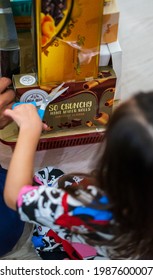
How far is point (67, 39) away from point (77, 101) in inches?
6.7

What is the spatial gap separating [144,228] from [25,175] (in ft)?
0.76

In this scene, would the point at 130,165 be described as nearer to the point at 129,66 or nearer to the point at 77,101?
the point at 77,101

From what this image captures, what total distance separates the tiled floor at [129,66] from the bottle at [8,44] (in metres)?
0.25

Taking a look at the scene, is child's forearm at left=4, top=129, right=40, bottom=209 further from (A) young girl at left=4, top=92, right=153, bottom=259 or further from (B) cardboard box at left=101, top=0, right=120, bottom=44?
(B) cardboard box at left=101, top=0, right=120, bottom=44

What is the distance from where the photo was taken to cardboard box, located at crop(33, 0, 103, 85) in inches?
33.5

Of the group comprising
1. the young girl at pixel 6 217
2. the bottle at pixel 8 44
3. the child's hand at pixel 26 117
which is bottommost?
the young girl at pixel 6 217

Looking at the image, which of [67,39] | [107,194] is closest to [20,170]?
[107,194]

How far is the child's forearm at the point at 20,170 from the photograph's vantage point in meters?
0.77

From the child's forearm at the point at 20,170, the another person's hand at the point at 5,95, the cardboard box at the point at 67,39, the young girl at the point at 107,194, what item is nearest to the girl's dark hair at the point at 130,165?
the young girl at the point at 107,194

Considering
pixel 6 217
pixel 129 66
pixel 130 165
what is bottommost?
pixel 6 217

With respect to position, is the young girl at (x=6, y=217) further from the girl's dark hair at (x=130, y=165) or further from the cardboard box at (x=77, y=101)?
the girl's dark hair at (x=130, y=165)

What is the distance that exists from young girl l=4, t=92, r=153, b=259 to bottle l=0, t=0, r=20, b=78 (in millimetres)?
161

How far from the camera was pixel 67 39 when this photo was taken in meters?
0.91
